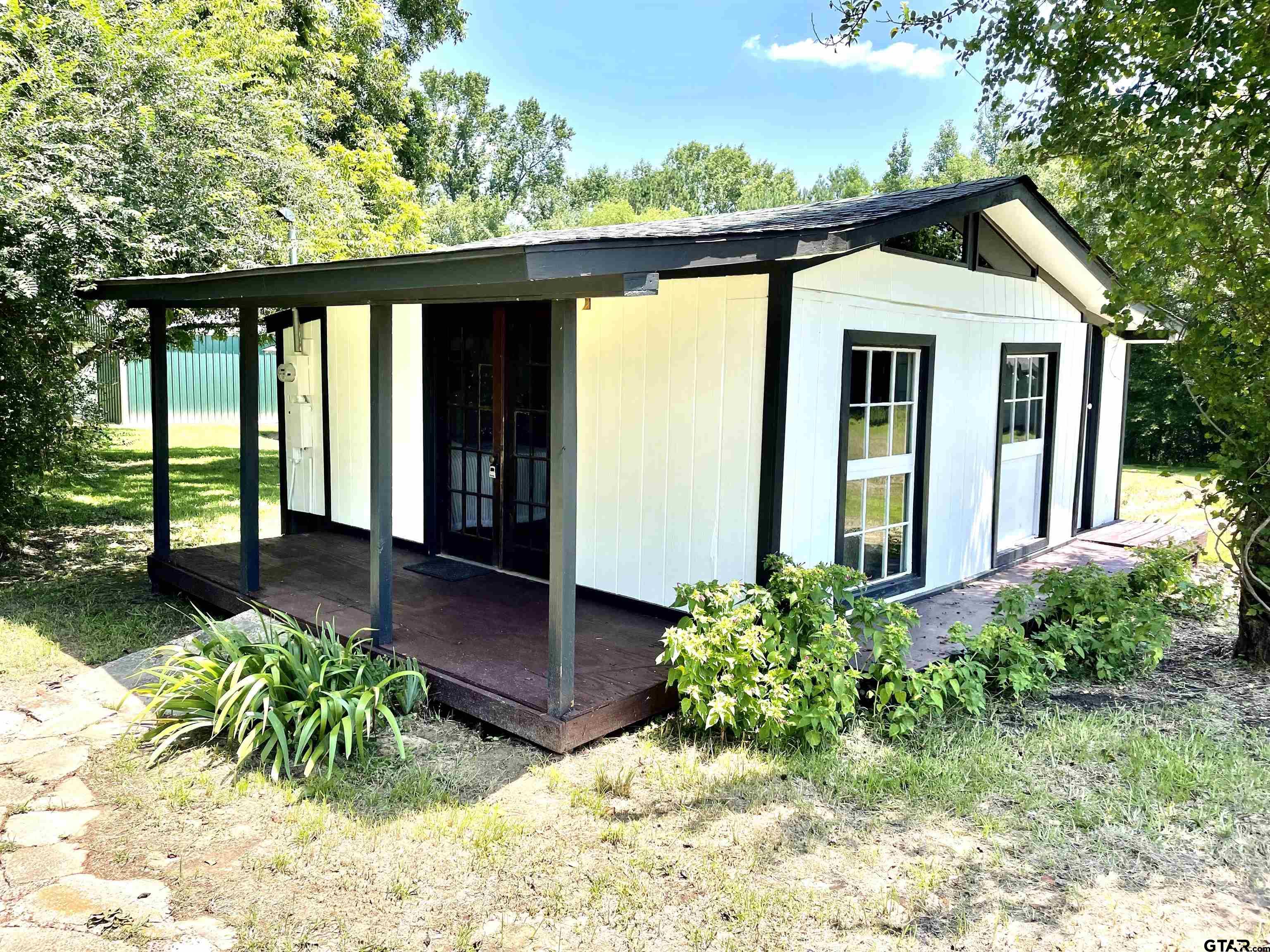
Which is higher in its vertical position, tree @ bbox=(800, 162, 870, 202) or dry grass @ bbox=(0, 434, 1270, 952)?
tree @ bbox=(800, 162, 870, 202)

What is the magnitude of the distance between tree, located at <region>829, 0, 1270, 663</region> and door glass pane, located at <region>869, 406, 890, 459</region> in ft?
4.48

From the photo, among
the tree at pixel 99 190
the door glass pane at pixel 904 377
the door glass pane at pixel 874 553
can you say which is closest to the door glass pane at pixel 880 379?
the door glass pane at pixel 904 377

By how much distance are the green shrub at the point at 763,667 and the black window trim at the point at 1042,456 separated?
3113mm

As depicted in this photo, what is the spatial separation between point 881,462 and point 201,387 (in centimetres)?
1826

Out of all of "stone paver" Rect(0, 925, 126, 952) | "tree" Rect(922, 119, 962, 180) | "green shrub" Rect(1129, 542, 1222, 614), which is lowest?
"stone paver" Rect(0, 925, 126, 952)

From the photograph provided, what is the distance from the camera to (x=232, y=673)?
4004 millimetres

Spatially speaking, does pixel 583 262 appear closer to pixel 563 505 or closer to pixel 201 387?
pixel 563 505

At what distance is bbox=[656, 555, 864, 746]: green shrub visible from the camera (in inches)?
153

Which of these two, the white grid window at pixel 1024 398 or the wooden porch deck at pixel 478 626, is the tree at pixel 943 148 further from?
the wooden porch deck at pixel 478 626

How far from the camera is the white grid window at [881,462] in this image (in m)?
5.37

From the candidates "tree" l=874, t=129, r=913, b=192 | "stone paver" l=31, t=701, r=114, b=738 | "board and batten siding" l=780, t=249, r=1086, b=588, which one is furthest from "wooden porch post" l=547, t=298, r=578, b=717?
"tree" l=874, t=129, r=913, b=192

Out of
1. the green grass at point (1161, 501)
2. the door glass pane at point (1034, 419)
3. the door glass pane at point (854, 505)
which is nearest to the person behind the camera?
the door glass pane at point (854, 505)

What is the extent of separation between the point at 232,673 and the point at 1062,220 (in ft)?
20.2

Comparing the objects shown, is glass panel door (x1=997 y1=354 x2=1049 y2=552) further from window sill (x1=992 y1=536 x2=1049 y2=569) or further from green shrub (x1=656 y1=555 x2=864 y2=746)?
green shrub (x1=656 y1=555 x2=864 y2=746)
